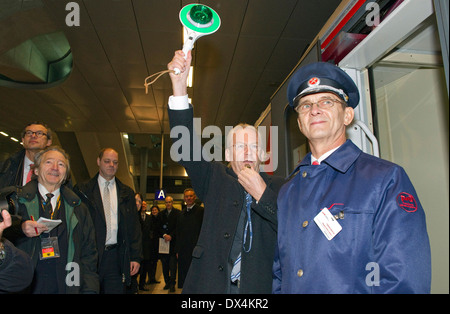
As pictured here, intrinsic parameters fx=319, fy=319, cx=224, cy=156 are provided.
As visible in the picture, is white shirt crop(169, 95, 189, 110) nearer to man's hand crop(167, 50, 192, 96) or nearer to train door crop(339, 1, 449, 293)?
man's hand crop(167, 50, 192, 96)

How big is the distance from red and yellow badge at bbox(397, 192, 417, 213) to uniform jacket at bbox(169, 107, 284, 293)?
55 cm

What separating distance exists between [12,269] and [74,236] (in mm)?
801

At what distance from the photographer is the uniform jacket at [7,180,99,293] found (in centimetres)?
196

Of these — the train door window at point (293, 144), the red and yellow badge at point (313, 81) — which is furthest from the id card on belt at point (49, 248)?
the train door window at point (293, 144)

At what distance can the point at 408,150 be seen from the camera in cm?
257

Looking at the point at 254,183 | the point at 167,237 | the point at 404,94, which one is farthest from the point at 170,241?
the point at 254,183

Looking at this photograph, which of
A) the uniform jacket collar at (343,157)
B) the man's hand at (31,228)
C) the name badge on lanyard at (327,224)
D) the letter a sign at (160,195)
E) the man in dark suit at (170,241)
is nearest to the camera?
the name badge on lanyard at (327,224)

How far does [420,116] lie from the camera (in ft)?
8.21

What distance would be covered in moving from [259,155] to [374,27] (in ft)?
3.46

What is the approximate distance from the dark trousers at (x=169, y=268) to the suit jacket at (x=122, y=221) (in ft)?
9.43

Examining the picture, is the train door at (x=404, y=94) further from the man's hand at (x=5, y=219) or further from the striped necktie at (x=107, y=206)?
the striped necktie at (x=107, y=206)

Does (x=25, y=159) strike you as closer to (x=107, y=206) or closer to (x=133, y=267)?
(x=107, y=206)

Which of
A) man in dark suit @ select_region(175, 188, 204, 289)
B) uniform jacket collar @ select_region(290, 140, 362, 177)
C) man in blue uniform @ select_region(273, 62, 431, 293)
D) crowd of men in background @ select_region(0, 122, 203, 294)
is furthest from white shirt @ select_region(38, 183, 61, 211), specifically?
man in dark suit @ select_region(175, 188, 204, 289)

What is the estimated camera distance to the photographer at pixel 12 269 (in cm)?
137
